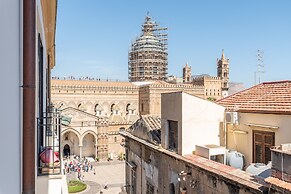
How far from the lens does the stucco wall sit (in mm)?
7242

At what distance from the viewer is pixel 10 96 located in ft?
6.13

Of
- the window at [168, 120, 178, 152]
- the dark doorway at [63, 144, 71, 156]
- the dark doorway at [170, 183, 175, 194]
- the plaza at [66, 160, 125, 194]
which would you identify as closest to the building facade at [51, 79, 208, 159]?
the dark doorway at [63, 144, 71, 156]

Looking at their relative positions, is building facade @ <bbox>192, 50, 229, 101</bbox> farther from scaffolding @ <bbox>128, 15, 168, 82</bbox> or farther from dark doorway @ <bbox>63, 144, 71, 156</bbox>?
dark doorway @ <bbox>63, 144, 71, 156</bbox>

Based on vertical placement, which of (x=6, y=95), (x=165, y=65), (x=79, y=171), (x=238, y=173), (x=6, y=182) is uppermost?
(x=165, y=65)

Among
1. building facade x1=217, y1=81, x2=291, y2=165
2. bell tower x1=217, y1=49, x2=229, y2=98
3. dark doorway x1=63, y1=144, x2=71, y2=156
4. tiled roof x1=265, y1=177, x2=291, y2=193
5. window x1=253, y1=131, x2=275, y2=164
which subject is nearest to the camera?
tiled roof x1=265, y1=177, x2=291, y2=193

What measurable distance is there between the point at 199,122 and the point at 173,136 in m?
1.10

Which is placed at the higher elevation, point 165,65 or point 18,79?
point 165,65

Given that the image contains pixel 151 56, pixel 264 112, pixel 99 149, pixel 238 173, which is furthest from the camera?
pixel 151 56

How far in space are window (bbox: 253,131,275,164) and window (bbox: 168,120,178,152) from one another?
244 cm

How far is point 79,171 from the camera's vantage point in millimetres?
31250

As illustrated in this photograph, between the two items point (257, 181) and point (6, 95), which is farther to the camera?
point (257, 181)

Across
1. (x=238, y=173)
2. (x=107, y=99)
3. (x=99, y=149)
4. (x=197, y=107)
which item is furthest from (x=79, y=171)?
(x=238, y=173)

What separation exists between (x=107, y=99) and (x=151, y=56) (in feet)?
42.6

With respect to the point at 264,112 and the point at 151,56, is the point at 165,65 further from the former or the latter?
the point at 264,112
